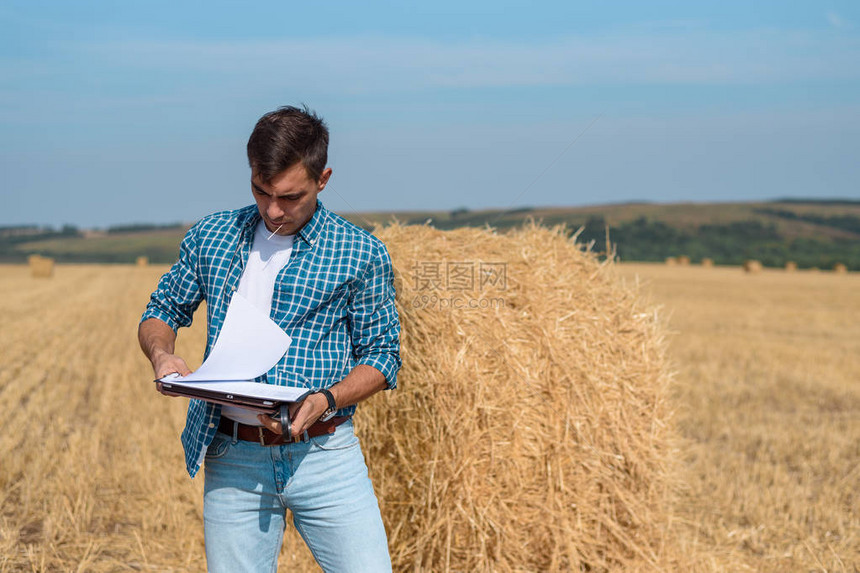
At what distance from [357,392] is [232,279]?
58 centimetres

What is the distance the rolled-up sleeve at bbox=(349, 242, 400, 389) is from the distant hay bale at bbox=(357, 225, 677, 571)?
171cm

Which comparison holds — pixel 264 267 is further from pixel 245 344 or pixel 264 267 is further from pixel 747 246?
pixel 747 246

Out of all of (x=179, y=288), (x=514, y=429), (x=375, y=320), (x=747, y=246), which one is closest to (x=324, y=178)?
(x=375, y=320)

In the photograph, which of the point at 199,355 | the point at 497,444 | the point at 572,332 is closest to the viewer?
the point at 497,444

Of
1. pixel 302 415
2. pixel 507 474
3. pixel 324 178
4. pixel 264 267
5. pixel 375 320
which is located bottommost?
pixel 507 474

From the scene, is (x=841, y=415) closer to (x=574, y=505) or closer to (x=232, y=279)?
(x=574, y=505)

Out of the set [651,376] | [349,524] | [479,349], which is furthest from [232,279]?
[651,376]

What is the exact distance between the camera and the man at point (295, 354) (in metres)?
2.61

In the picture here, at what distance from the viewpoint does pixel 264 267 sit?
2.73 m

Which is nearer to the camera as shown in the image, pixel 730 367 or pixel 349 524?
pixel 349 524

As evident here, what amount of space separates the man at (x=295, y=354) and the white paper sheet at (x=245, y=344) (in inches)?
3.8

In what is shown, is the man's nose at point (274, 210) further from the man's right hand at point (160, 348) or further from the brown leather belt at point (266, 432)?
the brown leather belt at point (266, 432)

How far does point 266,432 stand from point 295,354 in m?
0.27

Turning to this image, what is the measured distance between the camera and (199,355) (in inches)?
443
